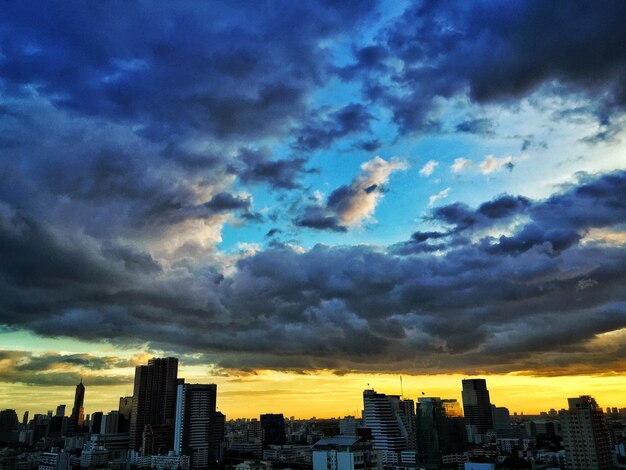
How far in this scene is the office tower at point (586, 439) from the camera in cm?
13825

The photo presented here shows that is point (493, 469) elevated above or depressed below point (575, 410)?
below

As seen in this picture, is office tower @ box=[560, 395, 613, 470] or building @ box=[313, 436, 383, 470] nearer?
building @ box=[313, 436, 383, 470]

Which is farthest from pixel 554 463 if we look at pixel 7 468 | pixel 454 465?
pixel 7 468

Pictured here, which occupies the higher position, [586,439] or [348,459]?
[348,459]

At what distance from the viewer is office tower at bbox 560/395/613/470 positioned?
13825cm

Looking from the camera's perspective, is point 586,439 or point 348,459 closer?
point 348,459

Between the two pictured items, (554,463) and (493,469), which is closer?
(493,469)

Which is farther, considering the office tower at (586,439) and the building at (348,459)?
the office tower at (586,439)

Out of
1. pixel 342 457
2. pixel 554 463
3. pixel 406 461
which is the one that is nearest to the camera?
pixel 342 457

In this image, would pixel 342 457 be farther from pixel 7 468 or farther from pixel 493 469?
pixel 7 468

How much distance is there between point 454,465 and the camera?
199 metres

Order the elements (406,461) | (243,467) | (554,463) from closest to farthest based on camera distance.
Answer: (243,467) → (554,463) → (406,461)

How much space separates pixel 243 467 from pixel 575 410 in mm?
99198

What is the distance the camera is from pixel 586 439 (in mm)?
140000
